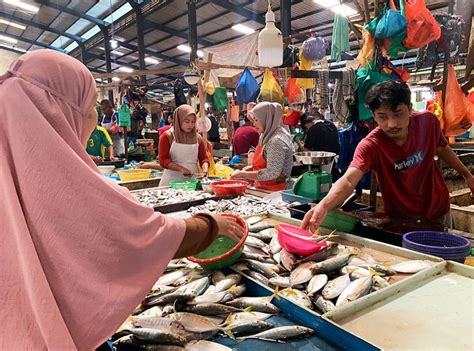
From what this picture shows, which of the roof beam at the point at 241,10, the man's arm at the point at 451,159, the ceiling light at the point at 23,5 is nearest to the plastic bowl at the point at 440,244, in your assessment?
the man's arm at the point at 451,159

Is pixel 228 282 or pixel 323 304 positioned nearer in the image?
pixel 323 304

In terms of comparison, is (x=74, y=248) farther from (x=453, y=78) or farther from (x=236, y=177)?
(x=453, y=78)

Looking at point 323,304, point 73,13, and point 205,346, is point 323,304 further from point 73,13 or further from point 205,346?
point 73,13

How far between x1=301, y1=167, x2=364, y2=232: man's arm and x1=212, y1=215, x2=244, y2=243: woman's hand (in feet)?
2.14

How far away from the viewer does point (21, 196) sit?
1022mm

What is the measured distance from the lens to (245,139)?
7156 mm

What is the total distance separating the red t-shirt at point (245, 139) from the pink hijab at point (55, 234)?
5.96 metres

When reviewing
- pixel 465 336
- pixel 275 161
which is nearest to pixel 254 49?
pixel 275 161

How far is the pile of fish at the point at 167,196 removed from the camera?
3.41m

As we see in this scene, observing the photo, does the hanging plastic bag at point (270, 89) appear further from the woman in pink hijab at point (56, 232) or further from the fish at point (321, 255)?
the woman in pink hijab at point (56, 232)

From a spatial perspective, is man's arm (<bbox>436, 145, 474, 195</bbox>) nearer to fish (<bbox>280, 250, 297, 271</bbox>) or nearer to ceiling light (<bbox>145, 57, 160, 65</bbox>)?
fish (<bbox>280, 250, 297, 271</bbox>)

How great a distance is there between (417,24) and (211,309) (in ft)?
11.1

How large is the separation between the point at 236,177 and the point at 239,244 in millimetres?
2276

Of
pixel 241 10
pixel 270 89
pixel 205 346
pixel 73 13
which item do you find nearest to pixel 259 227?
pixel 205 346
